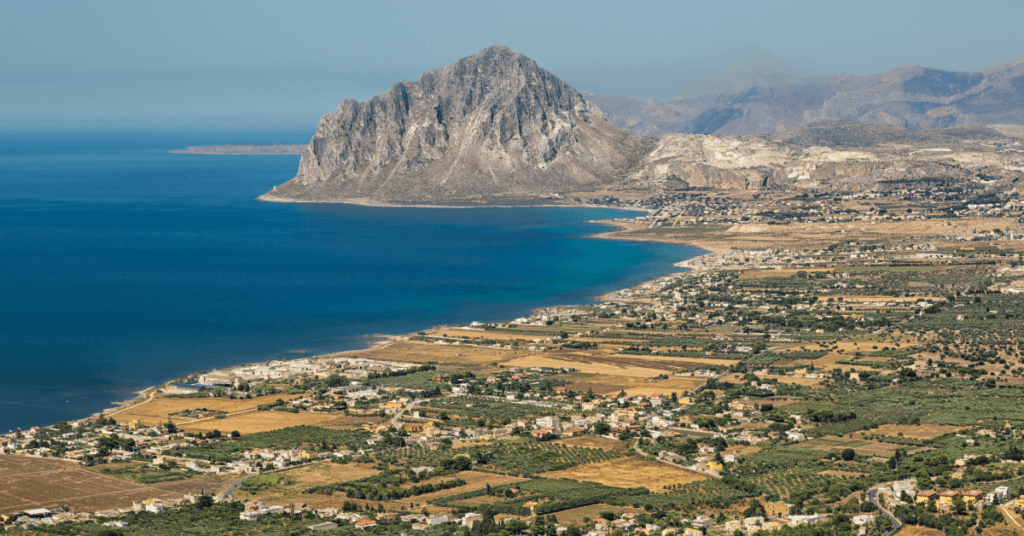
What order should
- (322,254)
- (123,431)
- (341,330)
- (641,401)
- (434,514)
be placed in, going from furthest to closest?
(322,254) < (341,330) < (641,401) < (123,431) < (434,514)

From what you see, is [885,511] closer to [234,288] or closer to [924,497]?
[924,497]

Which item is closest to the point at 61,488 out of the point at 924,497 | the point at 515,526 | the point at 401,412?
the point at 401,412

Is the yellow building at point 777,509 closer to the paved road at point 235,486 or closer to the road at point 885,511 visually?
the road at point 885,511

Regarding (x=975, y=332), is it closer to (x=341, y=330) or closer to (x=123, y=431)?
(x=341, y=330)

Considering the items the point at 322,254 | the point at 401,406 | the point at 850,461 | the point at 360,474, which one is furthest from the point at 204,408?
the point at 322,254

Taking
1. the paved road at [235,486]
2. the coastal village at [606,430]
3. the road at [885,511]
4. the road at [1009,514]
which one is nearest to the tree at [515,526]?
the coastal village at [606,430]
